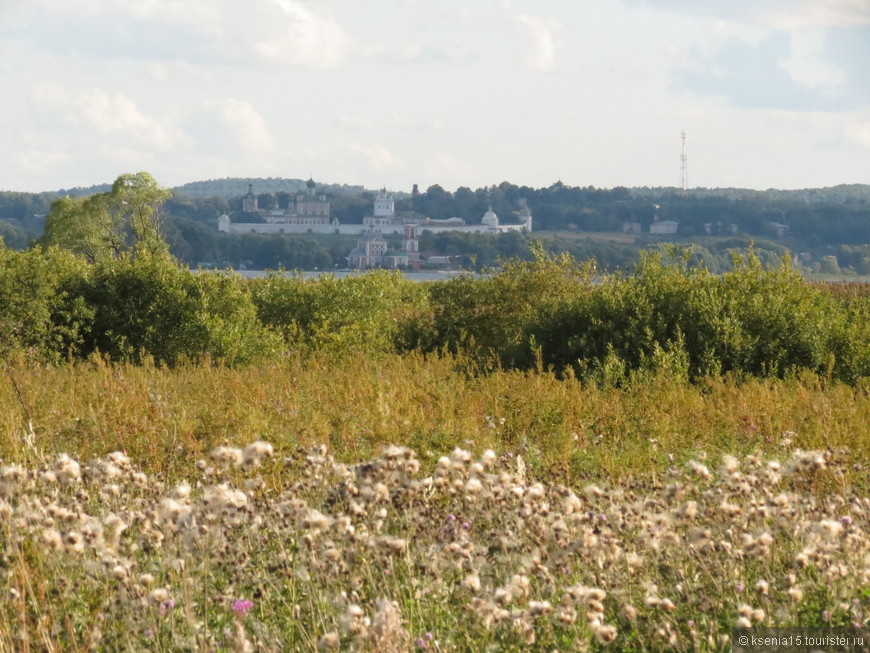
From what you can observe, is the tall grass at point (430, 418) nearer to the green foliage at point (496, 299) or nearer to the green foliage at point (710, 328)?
the green foliage at point (710, 328)

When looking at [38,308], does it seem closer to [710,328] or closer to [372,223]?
[710,328]

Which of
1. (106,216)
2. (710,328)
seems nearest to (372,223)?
(106,216)

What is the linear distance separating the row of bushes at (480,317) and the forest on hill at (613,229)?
69.2m

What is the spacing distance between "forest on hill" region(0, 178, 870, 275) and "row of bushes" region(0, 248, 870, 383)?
227ft

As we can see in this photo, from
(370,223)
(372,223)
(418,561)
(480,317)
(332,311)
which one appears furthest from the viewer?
(370,223)

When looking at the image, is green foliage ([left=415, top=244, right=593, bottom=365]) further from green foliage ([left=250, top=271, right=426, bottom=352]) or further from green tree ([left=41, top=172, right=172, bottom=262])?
green tree ([left=41, top=172, right=172, bottom=262])

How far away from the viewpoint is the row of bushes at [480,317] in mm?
13281

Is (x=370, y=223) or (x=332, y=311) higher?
(x=370, y=223)

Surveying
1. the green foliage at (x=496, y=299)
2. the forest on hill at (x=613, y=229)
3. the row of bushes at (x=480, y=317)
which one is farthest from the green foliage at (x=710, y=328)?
the forest on hill at (x=613, y=229)

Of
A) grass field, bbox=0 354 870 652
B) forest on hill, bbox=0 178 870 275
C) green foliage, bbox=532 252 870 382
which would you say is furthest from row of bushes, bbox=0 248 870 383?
forest on hill, bbox=0 178 870 275

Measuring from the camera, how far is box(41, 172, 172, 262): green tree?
46031 mm

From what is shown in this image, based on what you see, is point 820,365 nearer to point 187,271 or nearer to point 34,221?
Answer: point 187,271

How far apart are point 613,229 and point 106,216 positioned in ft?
412

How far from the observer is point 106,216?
47.4 meters
